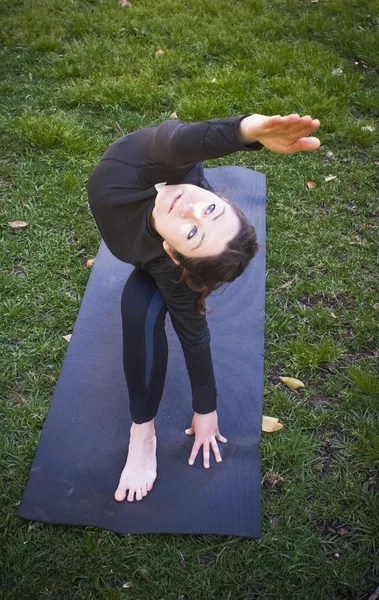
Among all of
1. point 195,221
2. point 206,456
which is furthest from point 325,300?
point 195,221

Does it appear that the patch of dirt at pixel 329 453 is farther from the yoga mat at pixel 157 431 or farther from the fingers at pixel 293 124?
the fingers at pixel 293 124

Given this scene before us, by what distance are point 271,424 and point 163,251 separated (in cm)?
85

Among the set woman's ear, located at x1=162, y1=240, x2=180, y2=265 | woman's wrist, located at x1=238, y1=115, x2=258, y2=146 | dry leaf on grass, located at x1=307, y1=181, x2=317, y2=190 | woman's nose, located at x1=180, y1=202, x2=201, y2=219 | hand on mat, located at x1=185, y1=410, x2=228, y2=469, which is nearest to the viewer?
woman's wrist, located at x1=238, y1=115, x2=258, y2=146

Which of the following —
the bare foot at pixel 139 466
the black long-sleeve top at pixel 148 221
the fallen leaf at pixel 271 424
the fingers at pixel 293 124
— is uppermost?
the fingers at pixel 293 124

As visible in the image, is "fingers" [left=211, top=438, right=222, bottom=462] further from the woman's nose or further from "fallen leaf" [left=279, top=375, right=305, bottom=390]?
the woman's nose

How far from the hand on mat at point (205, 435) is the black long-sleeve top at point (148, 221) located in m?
0.04

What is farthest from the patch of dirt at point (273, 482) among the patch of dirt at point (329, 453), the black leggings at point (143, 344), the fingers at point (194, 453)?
the black leggings at point (143, 344)

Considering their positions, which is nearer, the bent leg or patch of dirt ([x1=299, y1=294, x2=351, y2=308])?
the bent leg

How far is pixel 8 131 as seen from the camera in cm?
378

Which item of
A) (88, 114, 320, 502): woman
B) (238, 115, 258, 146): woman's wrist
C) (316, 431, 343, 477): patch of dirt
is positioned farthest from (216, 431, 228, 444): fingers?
(238, 115, 258, 146): woman's wrist

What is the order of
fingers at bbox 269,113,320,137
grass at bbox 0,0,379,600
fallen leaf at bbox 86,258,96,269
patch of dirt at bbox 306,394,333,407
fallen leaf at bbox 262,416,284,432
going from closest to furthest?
1. fingers at bbox 269,113,320,137
2. grass at bbox 0,0,379,600
3. fallen leaf at bbox 262,416,284,432
4. patch of dirt at bbox 306,394,333,407
5. fallen leaf at bbox 86,258,96,269

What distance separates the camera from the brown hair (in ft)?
5.86

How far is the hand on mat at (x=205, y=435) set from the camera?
2.17m

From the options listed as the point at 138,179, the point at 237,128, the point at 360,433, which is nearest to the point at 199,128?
the point at 237,128
